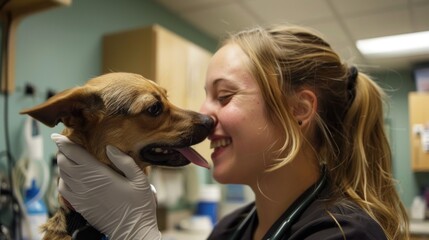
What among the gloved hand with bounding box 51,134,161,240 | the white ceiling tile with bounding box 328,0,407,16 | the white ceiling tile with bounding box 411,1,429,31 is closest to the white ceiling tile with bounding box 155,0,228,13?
the white ceiling tile with bounding box 328,0,407,16

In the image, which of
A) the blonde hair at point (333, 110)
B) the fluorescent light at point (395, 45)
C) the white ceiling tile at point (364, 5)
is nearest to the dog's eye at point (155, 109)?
the blonde hair at point (333, 110)

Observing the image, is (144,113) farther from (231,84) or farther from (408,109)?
(408,109)

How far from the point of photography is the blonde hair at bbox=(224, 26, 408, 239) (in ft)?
3.34

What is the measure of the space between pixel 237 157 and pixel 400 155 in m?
4.11

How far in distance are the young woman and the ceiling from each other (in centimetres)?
170

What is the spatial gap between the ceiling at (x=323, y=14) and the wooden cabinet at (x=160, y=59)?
25.8 inches

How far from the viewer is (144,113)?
97cm

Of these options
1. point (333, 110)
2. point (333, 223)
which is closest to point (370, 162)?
point (333, 110)

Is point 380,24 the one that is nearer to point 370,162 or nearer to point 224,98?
point 370,162

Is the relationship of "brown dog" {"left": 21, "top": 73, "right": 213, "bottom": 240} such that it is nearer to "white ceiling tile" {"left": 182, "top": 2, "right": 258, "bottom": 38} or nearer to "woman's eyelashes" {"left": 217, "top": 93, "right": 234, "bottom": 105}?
"woman's eyelashes" {"left": 217, "top": 93, "right": 234, "bottom": 105}

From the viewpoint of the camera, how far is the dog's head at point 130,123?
0.93 m

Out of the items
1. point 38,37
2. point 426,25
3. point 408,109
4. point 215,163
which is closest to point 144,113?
point 215,163

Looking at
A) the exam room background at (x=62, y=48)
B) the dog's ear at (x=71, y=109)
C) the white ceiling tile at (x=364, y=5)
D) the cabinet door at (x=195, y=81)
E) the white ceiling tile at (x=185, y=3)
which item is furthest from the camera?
the white ceiling tile at (x=185, y=3)

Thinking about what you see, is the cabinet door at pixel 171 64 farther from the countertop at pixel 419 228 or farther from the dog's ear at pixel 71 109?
the countertop at pixel 419 228
